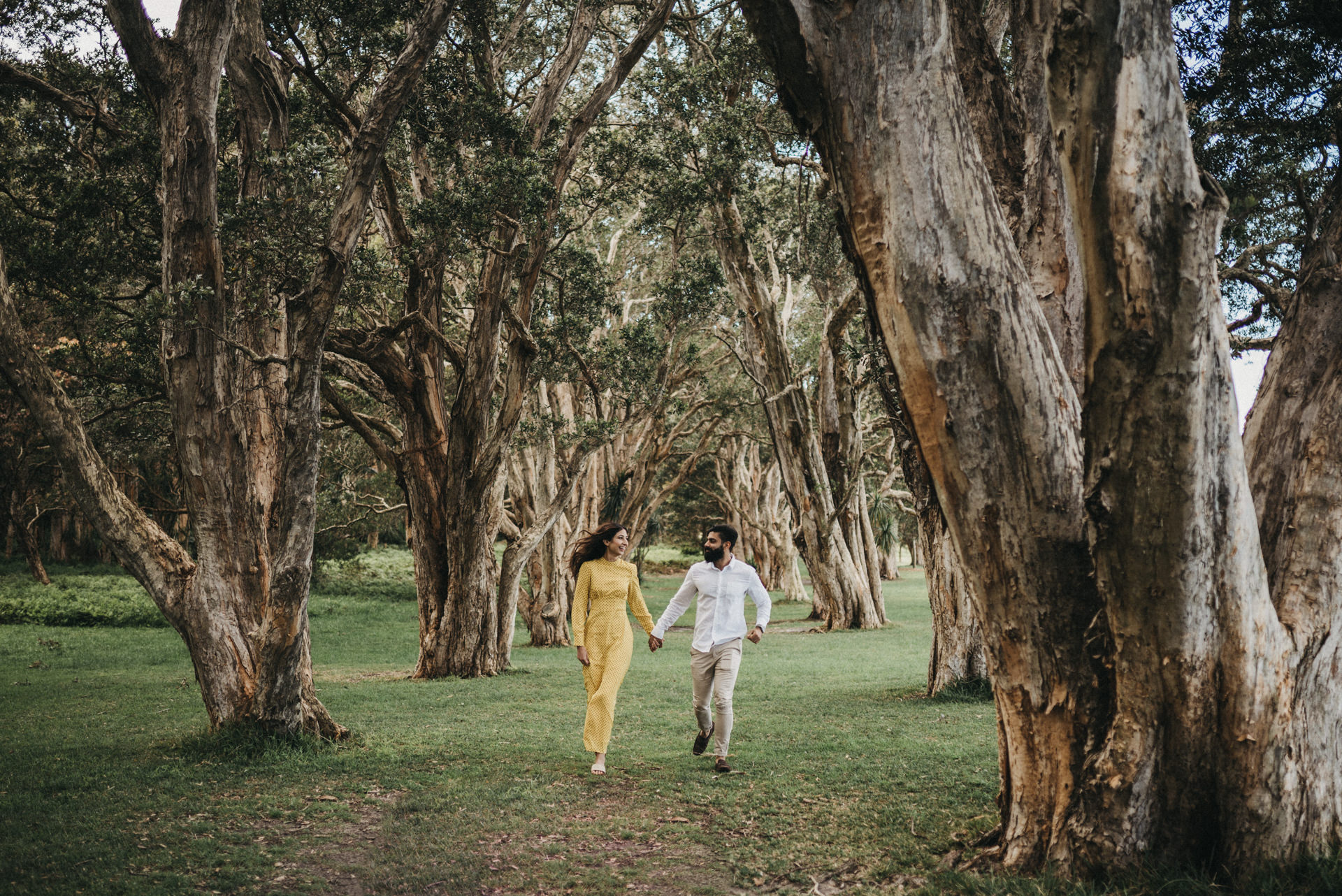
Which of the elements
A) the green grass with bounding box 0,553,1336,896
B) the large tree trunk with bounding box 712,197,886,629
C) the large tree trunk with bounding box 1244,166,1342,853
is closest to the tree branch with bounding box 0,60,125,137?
the green grass with bounding box 0,553,1336,896

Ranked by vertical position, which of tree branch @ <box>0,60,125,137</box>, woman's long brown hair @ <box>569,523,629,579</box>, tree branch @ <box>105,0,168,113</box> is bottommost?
woman's long brown hair @ <box>569,523,629,579</box>

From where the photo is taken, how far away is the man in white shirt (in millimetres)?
6949

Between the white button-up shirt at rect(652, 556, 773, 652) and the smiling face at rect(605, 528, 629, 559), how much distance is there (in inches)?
21.8

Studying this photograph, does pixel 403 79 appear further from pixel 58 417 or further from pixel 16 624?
pixel 16 624

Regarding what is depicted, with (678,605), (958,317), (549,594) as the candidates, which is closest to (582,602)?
(678,605)

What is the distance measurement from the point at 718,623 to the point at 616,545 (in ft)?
3.20

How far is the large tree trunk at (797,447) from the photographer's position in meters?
18.3

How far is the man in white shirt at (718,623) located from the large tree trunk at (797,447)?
10.2m

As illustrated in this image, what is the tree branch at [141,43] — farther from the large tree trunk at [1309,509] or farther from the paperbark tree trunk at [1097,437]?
the large tree trunk at [1309,509]

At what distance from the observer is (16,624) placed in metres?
20.1

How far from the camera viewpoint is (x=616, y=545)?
23.4 ft

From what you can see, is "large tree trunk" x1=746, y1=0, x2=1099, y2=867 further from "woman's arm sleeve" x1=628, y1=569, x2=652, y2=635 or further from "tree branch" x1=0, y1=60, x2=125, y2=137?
"tree branch" x1=0, y1=60, x2=125, y2=137

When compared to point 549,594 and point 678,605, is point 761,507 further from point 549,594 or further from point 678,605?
point 678,605

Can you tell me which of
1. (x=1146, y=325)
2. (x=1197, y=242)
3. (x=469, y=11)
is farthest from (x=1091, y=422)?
(x=469, y=11)
